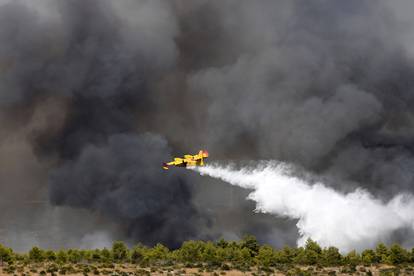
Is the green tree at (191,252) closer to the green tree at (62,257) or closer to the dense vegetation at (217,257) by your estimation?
the dense vegetation at (217,257)

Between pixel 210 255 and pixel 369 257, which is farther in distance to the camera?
pixel 210 255

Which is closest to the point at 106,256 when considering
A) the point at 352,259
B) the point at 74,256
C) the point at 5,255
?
the point at 74,256

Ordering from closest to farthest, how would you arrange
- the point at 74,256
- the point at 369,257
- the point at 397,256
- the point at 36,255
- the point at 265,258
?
1. the point at 265,258
2. the point at 74,256
3. the point at 36,255
4. the point at 369,257
5. the point at 397,256

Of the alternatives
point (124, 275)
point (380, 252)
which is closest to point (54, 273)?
point (124, 275)

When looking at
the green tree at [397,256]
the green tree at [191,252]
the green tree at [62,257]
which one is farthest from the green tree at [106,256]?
the green tree at [397,256]

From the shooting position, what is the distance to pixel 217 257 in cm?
18275

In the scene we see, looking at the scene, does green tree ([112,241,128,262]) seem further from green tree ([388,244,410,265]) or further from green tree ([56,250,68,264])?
green tree ([388,244,410,265])

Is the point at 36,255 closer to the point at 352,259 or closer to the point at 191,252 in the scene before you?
the point at 191,252

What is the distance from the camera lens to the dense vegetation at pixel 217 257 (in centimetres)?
17938

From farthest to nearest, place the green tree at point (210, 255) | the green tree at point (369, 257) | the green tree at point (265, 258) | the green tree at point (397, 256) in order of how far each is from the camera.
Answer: the green tree at point (397, 256) < the green tree at point (369, 257) < the green tree at point (210, 255) < the green tree at point (265, 258)

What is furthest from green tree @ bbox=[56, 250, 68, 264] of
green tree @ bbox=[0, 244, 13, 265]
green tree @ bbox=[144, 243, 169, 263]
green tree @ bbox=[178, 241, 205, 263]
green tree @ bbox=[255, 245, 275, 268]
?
green tree @ bbox=[255, 245, 275, 268]

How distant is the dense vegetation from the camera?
179375mm

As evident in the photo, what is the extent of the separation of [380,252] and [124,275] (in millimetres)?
72810

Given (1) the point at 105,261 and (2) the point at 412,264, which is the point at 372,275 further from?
(1) the point at 105,261
